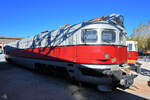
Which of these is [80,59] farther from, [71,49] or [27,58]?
[27,58]

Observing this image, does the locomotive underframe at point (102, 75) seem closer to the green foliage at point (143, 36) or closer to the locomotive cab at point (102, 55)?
the locomotive cab at point (102, 55)

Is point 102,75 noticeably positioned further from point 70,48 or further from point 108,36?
point 70,48

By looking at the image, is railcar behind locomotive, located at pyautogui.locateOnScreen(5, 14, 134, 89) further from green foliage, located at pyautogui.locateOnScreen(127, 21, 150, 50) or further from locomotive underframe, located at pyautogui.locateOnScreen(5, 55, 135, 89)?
green foliage, located at pyautogui.locateOnScreen(127, 21, 150, 50)

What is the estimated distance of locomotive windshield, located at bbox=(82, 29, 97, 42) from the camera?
3.86 m

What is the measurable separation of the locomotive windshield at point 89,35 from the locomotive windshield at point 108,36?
0.36 m

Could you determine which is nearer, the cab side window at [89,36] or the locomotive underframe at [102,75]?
the locomotive underframe at [102,75]

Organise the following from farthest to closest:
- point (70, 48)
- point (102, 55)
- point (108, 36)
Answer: point (70, 48), point (108, 36), point (102, 55)

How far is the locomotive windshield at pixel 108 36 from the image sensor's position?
384cm

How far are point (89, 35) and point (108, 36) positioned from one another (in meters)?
0.77

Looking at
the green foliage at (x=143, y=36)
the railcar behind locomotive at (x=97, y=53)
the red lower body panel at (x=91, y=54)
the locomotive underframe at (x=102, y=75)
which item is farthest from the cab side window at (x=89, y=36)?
the green foliage at (x=143, y=36)

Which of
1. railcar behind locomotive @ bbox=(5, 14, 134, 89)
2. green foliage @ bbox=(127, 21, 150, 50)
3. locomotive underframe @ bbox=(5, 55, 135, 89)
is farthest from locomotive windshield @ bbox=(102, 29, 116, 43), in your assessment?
green foliage @ bbox=(127, 21, 150, 50)

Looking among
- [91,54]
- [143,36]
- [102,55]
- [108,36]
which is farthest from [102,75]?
[143,36]

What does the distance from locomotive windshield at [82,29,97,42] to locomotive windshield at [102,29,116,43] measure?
358 millimetres

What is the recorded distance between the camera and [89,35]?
3.94 meters
